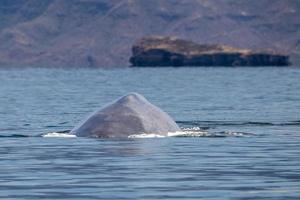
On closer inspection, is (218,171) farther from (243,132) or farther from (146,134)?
(243,132)

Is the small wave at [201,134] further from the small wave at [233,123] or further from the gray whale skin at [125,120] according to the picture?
the small wave at [233,123]

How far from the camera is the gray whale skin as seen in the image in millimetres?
38312

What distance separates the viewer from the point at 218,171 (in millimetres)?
29969

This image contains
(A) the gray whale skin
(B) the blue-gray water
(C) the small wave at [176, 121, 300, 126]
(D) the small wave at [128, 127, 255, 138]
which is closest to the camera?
(B) the blue-gray water

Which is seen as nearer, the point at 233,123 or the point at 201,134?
the point at 201,134

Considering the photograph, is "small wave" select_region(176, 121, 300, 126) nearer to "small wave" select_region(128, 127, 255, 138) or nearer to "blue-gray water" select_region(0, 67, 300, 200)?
"blue-gray water" select_region(0, 67, 300, 200)

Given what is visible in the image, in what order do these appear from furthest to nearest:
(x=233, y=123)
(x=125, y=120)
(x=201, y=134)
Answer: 1. (x=233, y=123)
2. (x=201, y=134)
3. (x=125, y=120)

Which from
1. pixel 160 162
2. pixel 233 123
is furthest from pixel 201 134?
pixel 160 162

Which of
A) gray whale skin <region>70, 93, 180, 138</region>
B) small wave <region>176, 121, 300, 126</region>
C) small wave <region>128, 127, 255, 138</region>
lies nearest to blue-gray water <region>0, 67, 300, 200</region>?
small wave <region>176, 121, 300, 126</region>

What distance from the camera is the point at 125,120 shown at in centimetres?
3844

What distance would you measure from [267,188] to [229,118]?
25.4m

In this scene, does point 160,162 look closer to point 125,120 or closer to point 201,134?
point 125,120

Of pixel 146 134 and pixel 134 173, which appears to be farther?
pixel 146 134

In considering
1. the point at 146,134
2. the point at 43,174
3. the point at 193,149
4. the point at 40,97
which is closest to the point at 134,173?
the point at 43,174
